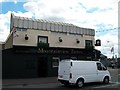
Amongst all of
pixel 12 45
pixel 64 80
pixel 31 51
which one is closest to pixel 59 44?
pixel 31 51

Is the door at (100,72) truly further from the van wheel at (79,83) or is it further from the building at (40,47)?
the building at (40,47)

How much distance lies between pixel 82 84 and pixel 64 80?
1.49 meters

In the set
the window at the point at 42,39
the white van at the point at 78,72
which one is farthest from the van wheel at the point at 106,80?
the window at the point at 42,39

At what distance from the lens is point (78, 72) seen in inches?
715

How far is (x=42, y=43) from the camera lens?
95.2 feet

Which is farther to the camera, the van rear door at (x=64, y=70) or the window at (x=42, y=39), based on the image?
the window at (x=42, y=39)

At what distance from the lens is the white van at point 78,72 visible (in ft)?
58.7

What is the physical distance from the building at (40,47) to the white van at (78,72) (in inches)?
384

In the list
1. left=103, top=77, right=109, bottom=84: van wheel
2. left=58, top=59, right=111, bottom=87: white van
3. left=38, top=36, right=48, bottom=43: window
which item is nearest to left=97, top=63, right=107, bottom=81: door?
left=58, top=59, right=111, bottom=87: white van

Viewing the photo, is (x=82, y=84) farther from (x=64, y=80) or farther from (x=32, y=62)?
(x=32, y=62)

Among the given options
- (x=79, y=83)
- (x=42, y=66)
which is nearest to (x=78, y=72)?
(x=79, y=83)

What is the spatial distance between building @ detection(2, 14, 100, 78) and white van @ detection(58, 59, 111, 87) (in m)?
9.74

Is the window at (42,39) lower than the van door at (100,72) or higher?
higher

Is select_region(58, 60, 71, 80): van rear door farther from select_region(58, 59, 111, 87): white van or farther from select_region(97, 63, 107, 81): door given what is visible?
select_region(97, 63, 107, 81): door
